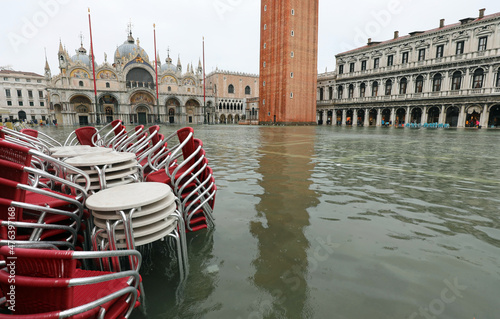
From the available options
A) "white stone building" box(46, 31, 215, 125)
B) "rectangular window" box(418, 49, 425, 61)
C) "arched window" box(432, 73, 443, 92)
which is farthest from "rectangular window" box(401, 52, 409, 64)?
"white stone building" box(46, 31, 215, 125)

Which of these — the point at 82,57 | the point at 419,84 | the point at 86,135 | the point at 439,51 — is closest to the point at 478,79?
the point at 439,51

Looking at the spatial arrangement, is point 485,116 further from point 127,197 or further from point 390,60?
point 127,197

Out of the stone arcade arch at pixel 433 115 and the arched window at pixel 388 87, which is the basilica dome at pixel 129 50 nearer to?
the arched window at pixel 388 87

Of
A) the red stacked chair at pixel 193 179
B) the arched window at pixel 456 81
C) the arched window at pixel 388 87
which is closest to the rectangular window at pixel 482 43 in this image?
the arched window at pixel 456 81

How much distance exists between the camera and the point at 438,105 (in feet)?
108

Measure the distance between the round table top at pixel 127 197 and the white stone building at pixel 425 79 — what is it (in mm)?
39106

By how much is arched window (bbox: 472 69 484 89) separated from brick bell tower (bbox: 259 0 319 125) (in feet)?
64.4

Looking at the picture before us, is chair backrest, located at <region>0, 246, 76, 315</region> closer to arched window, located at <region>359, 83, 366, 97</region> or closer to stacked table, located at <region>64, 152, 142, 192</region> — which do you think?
stacked table, located at <region>64, 152, 142, 192</region>

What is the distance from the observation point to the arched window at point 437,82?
3291 cm

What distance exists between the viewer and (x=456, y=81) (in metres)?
31.5

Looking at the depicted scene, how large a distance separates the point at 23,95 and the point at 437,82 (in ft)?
262

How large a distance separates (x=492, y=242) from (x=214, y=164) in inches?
226

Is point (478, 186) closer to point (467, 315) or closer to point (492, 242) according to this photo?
point (492, 242)

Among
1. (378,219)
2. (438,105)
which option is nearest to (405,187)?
(378,219)
